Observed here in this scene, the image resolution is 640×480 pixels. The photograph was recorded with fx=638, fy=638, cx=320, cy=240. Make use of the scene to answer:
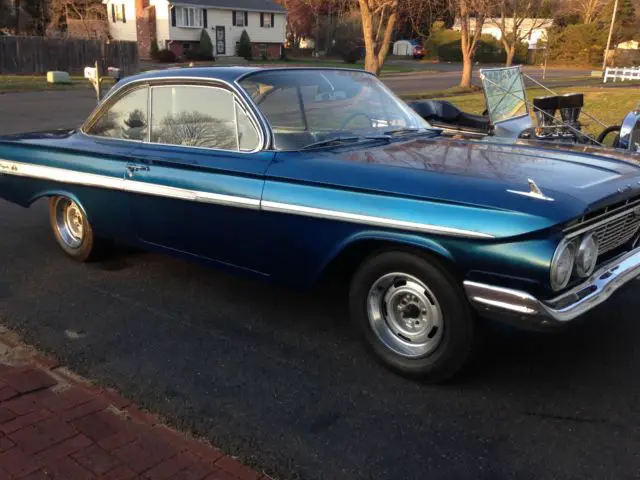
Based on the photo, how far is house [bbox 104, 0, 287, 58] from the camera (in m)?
45.8

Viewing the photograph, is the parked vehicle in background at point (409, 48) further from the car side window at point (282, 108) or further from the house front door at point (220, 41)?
the car side window at point (282, 108)

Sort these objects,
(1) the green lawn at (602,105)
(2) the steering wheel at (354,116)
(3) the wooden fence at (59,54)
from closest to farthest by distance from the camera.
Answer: (2) the steering wheel at (354,116)
(1) the green lawn at (602,105)
(3) the wooden fence at (59,54)

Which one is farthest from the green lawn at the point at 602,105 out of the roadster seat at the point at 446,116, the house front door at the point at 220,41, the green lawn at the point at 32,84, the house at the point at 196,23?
the house front door at the point at 220,41

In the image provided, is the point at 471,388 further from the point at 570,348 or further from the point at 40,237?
the point at 40,237

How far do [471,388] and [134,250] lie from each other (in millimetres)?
3463

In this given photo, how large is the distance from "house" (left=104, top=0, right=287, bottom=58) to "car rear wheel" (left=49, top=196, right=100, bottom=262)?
139 ft

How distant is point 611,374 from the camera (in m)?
3.53

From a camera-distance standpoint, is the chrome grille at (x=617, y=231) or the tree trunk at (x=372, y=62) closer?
the chrome grille at (x=617, y=231)

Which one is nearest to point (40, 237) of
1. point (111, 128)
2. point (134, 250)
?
point (134, 250)

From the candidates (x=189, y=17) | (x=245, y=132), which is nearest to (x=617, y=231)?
(x=245, y=132)

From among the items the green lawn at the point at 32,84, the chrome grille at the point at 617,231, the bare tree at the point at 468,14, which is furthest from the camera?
the green lawn at the point at 32,84

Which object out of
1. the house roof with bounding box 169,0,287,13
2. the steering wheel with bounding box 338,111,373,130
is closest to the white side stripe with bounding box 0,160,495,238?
the steering wheel with bounding box 338,111,373,130

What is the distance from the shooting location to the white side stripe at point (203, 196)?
3144 millimetres

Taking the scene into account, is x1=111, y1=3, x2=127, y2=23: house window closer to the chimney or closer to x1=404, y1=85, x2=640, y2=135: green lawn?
the chimney
